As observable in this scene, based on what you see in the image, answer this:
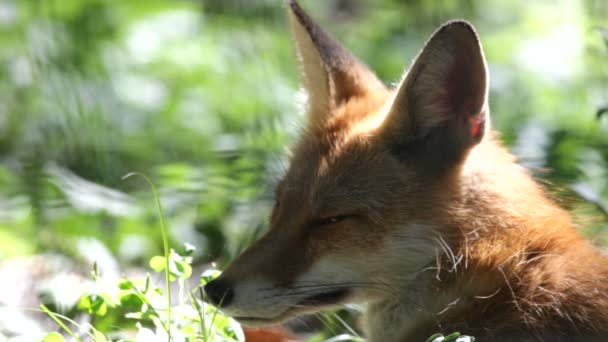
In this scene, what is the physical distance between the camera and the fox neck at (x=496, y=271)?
110 inches

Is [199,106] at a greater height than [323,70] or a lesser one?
lesser

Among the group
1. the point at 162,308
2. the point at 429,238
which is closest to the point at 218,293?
the point at 162,308

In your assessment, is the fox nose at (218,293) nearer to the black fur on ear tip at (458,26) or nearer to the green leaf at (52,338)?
the green leaf at (52,338)

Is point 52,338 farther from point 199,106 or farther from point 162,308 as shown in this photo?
point 199,106

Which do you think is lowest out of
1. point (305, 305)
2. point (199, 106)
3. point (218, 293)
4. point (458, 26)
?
point (199, 106)

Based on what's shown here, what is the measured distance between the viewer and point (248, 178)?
466 cm

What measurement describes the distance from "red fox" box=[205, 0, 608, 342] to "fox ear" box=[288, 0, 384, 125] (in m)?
0.42

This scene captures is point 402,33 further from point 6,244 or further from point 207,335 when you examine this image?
point 207,335

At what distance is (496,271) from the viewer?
9.58ft

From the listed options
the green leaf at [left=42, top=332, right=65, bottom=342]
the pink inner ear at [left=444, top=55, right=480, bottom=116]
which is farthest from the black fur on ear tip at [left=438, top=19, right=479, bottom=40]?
the green leaf at [left=42, top=332, right=65, bottom=342]

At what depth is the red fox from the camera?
9.40 ft

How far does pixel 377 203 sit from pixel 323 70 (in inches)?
31.3

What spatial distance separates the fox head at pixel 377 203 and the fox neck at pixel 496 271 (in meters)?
0.06

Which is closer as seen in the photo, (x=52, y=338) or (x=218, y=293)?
(x=52, y=338)
